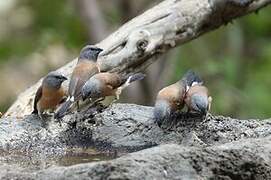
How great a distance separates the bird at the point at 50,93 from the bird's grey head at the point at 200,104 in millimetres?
967

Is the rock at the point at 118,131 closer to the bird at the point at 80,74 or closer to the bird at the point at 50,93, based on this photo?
the bird at the point at 80,74

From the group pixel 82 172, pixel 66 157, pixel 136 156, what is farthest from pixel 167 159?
pixel 66 157

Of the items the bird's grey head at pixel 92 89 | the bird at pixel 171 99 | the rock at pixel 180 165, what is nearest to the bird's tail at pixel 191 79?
the bird at pixel 171 99

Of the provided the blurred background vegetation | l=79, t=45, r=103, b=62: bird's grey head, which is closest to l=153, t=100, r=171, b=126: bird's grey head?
l=79, t=45, r=103, b=62: bird's grey head

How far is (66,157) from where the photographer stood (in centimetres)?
413

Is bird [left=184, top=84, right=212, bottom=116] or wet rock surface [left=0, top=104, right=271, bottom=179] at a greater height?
bird [left=184, top=84, right=212, bottom=116]

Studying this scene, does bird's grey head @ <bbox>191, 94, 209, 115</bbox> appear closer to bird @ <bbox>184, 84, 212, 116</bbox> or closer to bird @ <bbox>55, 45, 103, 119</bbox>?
bird @ <bbox>184, 84, 212, 116</bbox>

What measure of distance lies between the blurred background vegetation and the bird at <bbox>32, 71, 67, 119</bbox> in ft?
11.0

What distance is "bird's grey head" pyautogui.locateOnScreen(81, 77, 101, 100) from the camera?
15.5ft

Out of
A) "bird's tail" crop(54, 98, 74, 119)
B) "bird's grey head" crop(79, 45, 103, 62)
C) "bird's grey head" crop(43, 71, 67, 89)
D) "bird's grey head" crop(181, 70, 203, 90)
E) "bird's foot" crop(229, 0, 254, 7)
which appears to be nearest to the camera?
"bird's tail" crop(54, 98, 74, 119)

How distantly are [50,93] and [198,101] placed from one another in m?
1.07

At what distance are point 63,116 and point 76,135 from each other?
0.18 m

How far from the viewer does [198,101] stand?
436cm

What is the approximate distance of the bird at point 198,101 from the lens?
14.3 feet
